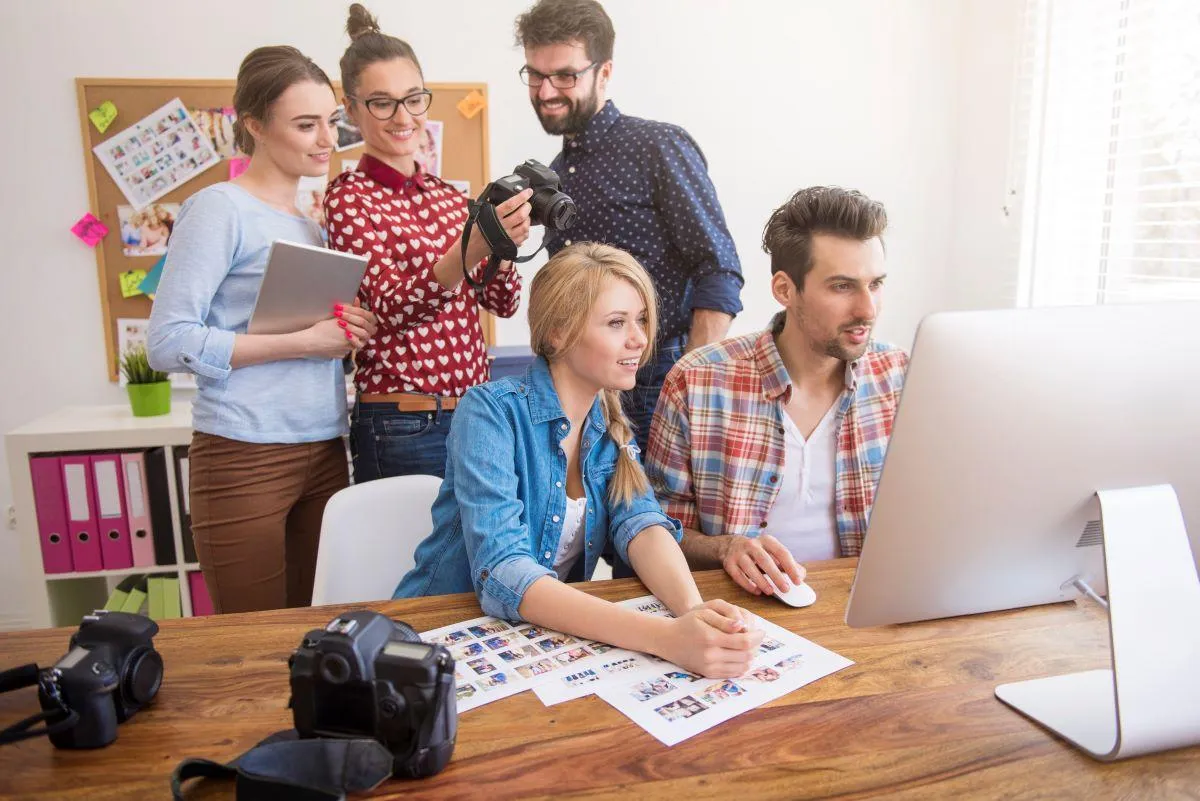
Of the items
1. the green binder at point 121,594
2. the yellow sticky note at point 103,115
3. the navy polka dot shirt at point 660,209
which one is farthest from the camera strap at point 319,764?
the yellow sticky note at point 103,115

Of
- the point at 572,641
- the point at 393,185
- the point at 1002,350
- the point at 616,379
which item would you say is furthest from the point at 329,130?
the point at 1002,350

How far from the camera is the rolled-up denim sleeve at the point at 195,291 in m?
1.60

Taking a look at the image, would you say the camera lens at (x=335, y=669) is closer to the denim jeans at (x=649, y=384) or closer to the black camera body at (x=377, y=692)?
the black camera body at (x=377, y=692)

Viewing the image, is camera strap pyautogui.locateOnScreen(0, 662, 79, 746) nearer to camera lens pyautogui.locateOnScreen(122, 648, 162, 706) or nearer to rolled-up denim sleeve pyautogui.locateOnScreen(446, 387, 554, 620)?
camera lens pyautogui.locateOnScreen(122, 648, 162, 706)

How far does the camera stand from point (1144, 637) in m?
0.87

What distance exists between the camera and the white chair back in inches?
59.7

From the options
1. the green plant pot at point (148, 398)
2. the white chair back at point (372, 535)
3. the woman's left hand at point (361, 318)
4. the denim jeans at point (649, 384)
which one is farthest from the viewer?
the green plant pot at point (148, 398)

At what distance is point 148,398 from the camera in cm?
250

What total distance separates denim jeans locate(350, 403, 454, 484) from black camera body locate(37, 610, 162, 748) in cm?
83

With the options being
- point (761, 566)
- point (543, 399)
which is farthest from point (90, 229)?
point (761, 566)

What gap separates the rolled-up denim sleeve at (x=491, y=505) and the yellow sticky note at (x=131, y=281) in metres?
1.95

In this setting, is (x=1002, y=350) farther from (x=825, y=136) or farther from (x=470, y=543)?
(x=825, y=136)

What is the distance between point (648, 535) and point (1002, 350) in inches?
25.6

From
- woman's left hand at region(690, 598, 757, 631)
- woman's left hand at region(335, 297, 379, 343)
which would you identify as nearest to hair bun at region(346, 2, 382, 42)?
woman's left hand at region(335, 297, 379, 343)
